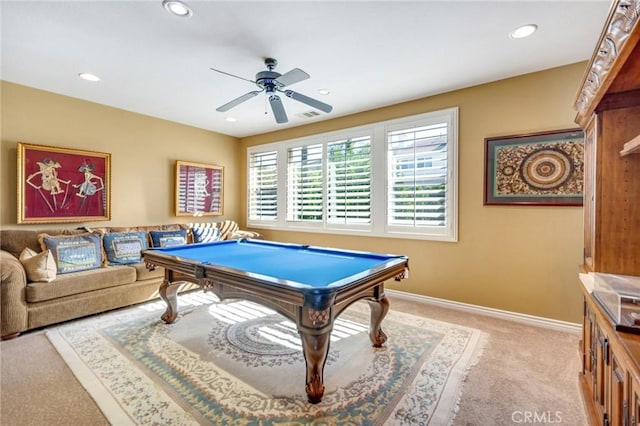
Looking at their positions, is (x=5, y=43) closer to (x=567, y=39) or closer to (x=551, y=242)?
(x=567, y=39)

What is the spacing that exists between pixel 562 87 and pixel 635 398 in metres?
2.94

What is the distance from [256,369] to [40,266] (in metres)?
2.44

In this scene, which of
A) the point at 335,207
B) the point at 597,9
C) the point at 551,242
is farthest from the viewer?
the point at 335,207

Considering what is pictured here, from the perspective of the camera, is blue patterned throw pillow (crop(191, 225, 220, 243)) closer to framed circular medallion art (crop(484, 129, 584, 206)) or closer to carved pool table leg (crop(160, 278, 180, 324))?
carved pool table leg (crop(160, 278, 180, 324))

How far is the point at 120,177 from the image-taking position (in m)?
4.11

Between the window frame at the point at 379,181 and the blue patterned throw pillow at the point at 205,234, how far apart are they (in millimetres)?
1009

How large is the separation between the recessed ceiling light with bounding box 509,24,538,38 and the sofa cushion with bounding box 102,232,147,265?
4.38 m

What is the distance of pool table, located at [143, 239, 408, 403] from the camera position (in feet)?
5.57

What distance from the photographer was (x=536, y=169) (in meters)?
2.92

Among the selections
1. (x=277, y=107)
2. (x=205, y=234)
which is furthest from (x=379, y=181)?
(x=205, y=234)

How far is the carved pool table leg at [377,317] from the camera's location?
2395mm

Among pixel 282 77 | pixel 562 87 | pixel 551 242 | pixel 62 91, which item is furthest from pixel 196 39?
pixel 551 242

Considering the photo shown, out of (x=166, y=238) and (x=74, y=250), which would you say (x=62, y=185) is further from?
(x=166, y=238)

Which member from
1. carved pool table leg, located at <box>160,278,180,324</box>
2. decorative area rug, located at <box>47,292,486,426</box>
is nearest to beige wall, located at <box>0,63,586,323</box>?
decorative area rug, located at <box>47,292,486,426</box>
